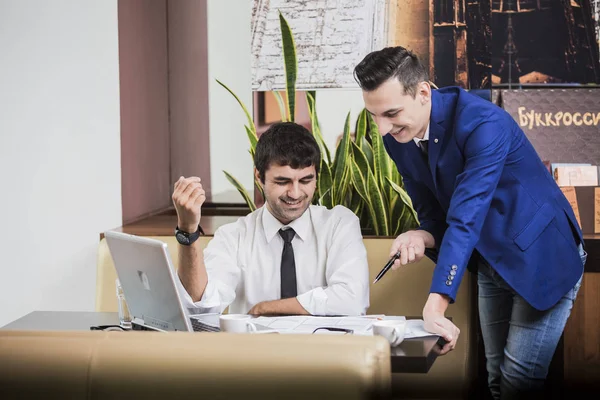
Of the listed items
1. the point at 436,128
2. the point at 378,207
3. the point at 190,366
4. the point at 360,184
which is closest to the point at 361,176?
the point at 360,184

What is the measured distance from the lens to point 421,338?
6.82ft

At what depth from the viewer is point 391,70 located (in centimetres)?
228

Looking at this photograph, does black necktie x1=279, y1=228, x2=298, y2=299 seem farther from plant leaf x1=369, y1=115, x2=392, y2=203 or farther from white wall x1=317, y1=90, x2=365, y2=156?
white wall x1=317, y1=90, x2=365, y2=156

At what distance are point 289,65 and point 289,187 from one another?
2.87 ft

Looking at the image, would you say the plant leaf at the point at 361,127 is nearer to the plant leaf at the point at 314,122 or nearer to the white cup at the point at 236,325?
the plant leaf at the point at 314,122

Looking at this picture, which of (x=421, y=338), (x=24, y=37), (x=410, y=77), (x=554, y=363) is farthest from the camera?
(x=24, y=37)

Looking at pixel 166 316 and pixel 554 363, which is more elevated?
pixel 166 316

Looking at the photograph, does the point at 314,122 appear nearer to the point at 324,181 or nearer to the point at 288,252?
the point at 324,181

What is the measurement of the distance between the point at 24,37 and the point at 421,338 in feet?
7.81

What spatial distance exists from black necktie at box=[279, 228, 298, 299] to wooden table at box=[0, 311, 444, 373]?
58cm

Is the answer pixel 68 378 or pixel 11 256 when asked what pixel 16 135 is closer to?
pixel 11 256

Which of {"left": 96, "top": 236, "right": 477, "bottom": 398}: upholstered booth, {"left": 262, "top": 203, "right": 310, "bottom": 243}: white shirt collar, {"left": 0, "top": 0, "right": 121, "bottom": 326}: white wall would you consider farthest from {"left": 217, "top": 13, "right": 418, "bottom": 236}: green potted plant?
{"left": 0, "top": 0, "right": 121, "bottom": 326}: white wall

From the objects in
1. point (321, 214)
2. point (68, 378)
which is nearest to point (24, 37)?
point (321, 214)

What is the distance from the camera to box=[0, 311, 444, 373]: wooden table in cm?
189
